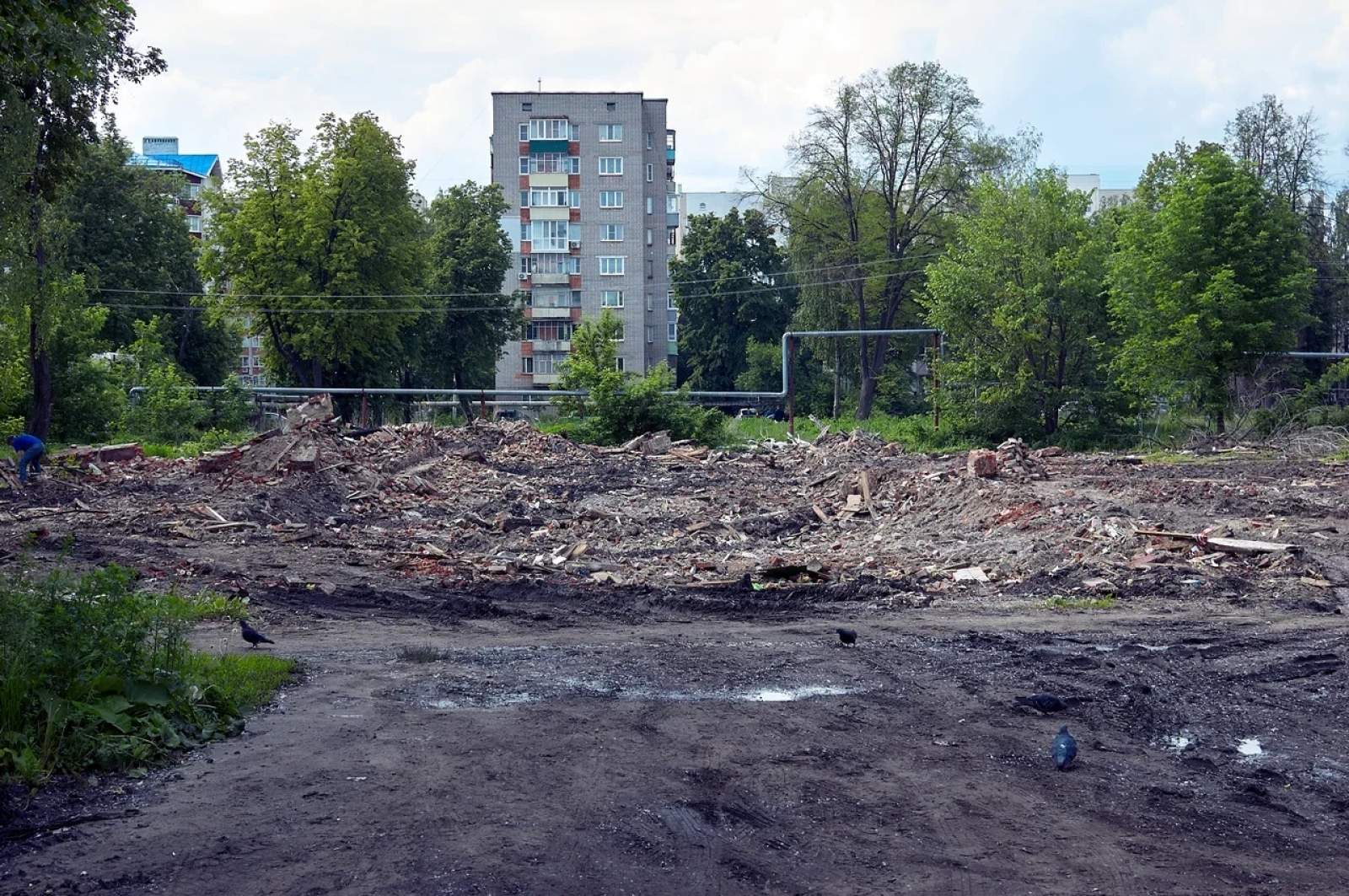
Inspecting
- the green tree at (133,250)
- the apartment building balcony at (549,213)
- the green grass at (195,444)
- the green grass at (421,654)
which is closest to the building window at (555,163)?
the apartment building balcony at (549,213)

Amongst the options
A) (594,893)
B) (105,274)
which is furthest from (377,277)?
(594,893)

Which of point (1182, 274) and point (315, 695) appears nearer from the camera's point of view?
point (315, 695)

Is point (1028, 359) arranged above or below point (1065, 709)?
above

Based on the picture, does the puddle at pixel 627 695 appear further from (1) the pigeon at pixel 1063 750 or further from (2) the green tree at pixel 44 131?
(2) the green tree at pixel 44 131

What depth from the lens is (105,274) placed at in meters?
53.2

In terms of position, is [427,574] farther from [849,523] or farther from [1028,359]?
[1028,359]

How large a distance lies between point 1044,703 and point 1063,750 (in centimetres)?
145

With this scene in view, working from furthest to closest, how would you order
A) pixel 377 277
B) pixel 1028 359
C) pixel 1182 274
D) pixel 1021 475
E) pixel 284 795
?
pixel 377 277 < pixel 1028 359 < pixel 1182 274 < pixel 1021 475 < pixel 284 795

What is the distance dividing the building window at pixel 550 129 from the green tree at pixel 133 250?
951 inches

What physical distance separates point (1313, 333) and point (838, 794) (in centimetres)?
6002

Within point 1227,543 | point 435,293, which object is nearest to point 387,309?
point 435,293

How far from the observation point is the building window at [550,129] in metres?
75.4

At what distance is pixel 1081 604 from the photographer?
528 inches

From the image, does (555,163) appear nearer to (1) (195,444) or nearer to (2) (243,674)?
(1) (195,444)
